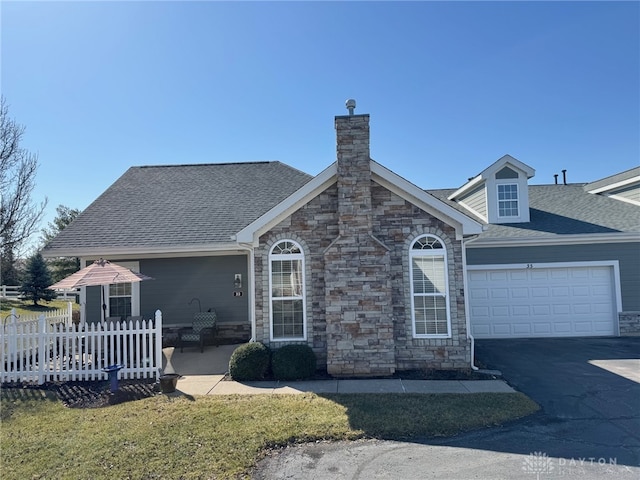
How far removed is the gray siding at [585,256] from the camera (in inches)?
476

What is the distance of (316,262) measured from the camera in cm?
859

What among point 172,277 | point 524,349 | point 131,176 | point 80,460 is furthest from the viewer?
point 131,176

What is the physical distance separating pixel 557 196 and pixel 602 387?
1061cm

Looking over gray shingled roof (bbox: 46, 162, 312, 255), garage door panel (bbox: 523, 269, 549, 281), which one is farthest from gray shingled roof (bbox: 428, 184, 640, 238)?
gray shingled roof (bbox: 46, 162, 312, 255)

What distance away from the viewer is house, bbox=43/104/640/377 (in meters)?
8.19

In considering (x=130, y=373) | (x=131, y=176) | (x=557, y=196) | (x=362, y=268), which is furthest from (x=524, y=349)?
(x=131, y=176)

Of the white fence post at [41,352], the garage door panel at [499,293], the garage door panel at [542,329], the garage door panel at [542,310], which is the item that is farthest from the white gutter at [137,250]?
the garage door panel at [542,329]

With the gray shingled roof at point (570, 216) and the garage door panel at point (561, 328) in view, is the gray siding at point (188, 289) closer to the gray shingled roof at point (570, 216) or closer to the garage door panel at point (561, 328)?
the gray shingled roof at point (570, 216)

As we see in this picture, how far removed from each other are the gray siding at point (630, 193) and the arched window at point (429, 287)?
1050cm

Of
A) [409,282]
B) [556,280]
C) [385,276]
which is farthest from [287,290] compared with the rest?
[556,280]

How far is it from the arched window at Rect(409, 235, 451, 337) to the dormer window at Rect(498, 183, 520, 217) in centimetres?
674

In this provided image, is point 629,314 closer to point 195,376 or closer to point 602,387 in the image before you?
point 602,387

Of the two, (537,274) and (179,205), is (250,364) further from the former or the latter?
(537,274)

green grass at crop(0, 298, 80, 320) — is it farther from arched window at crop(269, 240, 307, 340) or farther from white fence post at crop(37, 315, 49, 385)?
arched window at crop(269, 240, 307, 340)
